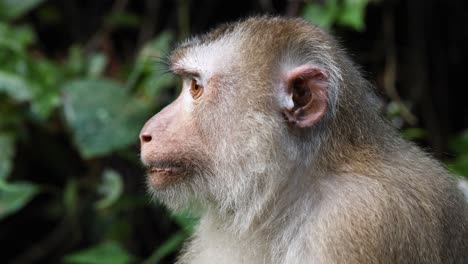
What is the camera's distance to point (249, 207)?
10.4 feet

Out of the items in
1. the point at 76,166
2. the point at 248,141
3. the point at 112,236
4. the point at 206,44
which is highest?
the point at 206,44

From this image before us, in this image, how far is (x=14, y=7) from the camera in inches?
226

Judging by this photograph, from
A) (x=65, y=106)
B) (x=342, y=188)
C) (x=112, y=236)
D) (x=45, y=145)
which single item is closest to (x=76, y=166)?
(x=45, y=145)

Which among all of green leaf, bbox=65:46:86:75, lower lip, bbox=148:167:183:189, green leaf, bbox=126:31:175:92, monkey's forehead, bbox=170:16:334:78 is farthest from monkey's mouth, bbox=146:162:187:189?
green leaf, bbox=65:46:86:75

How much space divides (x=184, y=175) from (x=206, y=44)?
20.5 inches

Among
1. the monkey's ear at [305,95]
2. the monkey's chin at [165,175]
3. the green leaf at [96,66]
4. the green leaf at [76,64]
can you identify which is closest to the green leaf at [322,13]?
the green leaf at [96,66]

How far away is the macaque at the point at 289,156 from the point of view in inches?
119

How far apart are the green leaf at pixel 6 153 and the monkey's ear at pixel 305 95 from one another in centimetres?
243

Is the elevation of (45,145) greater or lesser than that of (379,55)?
lesser

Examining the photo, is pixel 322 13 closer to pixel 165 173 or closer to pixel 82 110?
pixel 82 110

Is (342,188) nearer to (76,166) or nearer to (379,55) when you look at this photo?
(379,55)

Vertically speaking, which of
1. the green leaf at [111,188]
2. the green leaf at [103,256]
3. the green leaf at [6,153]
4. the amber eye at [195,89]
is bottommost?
the green leaf at [103,256]

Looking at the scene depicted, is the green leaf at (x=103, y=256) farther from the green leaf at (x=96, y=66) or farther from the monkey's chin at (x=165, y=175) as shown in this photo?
the monkey's chin at (x=165, y=175)

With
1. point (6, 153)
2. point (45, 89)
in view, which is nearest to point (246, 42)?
point (45, 89)
